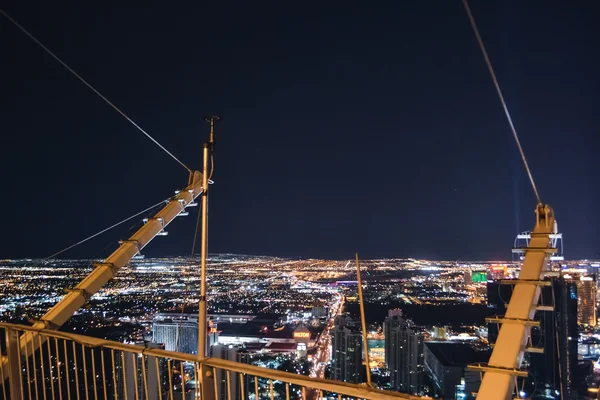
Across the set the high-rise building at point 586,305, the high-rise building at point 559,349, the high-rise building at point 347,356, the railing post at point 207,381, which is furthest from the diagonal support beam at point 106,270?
the high-rise building at point 586,305

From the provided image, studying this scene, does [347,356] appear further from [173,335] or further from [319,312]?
[319,312]

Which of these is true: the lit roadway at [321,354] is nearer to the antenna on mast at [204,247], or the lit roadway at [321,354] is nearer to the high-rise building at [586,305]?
the high-rise building at [586,305]

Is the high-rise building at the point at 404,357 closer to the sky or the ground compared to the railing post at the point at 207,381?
closer to the ground

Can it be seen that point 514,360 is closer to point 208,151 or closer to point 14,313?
point 208,151

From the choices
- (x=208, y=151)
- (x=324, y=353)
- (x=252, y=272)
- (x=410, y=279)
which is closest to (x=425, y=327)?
(x=324, y=353)

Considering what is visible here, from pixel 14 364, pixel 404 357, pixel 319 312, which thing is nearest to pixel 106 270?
pixel 14 364

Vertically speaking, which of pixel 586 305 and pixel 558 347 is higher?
pixel 558 347

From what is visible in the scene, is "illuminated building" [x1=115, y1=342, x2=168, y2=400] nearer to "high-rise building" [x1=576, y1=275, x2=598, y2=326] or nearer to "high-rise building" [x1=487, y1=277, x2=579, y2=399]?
"high-rise building" [x1=487, y1=277, x2=579, y2=399]
